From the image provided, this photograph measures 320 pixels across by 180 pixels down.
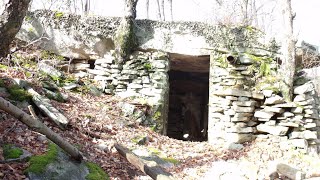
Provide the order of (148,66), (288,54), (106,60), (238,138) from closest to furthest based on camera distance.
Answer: (238,138) → (288,54) → (148,66) → (106,60)

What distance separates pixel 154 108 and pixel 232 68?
2.29m

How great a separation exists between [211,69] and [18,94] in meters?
4.83

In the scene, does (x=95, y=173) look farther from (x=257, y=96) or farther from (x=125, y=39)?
(x=125, y=39)

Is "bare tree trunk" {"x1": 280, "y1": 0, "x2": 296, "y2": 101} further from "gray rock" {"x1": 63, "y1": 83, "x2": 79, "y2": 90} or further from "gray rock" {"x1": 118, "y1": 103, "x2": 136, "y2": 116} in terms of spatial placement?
"gray rock" {"x1": 63, "y1": 83, "x2": 79, "y2": 90}

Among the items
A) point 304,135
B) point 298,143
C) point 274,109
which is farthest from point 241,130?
point 304,135

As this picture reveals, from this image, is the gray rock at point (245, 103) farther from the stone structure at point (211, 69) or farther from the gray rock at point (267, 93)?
the gray rock at point (267, 93)

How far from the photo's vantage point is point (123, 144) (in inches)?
230

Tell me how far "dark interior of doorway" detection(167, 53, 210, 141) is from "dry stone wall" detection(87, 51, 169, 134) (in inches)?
139

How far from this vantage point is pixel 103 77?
849cm

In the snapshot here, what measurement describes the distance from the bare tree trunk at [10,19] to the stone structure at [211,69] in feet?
14.0

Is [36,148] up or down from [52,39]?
down

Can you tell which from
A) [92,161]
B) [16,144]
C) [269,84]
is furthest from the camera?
[269,84]

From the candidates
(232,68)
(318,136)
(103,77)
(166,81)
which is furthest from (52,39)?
(318,136)

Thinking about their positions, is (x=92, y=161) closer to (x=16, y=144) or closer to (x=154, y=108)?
(x=16, y=144)
